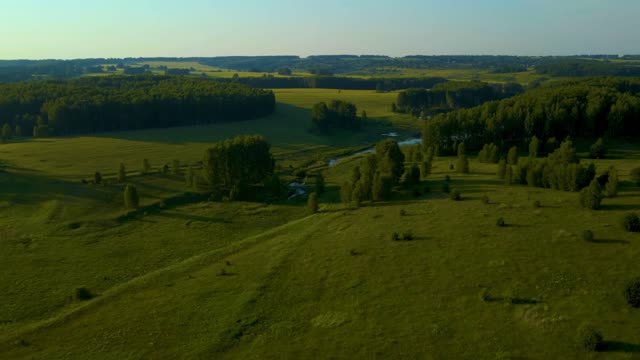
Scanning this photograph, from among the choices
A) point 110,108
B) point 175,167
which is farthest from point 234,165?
point 110,108

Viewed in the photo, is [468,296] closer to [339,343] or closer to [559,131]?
[339,343]

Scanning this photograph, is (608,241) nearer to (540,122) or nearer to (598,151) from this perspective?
(598,151)

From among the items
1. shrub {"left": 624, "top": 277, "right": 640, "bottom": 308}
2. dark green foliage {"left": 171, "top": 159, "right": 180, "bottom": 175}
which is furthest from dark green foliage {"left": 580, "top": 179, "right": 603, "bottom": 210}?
dark green foliage {"left": 171, "top": 159, "right": 180, "bottom": 175}

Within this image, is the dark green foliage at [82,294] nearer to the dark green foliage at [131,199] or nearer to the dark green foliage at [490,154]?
the dark green foliage at [131,199]

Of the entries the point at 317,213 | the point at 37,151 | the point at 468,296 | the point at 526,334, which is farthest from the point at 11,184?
the point at 526,334

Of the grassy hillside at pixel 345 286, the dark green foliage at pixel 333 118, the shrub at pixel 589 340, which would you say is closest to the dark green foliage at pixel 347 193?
the grassy hillside at pixel 345 286

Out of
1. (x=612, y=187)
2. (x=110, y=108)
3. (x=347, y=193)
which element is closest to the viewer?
(x=612, y=187)
